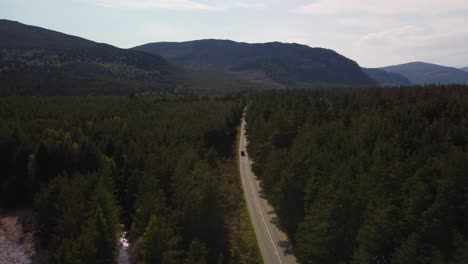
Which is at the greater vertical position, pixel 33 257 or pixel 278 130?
pixel 278 130

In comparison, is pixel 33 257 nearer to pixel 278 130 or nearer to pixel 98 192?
pixel 98 192

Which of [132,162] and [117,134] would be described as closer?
[132,162]

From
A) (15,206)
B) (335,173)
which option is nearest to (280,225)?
(335,173)

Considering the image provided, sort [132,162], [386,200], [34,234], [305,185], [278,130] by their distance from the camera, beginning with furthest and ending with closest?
1. [278,130]
2. [132,162]
3. [34,234]
4. [305,185]
5. [386,200]

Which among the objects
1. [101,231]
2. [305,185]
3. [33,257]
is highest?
[305,185]

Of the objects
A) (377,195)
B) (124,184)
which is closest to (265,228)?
(377,195)

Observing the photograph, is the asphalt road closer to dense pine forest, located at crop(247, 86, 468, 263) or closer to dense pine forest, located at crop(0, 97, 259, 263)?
dense pine forest, located at crop(0, 97, 259, 263)

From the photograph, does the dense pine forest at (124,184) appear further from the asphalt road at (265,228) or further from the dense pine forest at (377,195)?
the dense pine forest at (377,195)

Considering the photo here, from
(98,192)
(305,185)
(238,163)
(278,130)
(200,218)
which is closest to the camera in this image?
(200,218)
